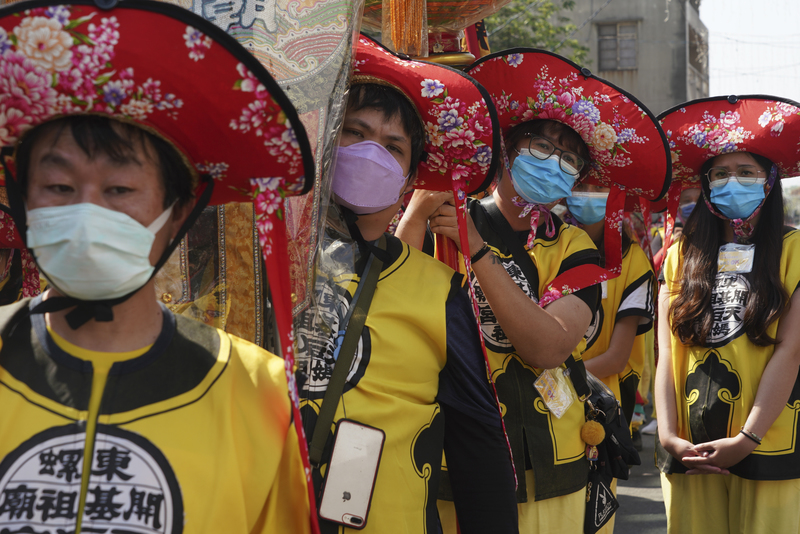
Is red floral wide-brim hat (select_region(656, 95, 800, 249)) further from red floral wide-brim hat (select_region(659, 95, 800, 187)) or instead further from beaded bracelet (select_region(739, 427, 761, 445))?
beaded bracelet (select_region(739, 427, 761, 445))

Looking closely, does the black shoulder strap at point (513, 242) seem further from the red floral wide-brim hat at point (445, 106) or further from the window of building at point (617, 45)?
the window of building at point (617, 45)

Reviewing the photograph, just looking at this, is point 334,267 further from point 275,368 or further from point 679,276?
point 679,276

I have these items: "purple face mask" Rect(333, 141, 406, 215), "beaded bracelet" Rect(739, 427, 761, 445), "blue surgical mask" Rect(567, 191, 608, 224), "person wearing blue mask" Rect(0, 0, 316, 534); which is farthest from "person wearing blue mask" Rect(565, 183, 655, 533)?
"person wearing blue mask" Rect(0, 0, 316, 534)

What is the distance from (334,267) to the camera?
6.19 ft

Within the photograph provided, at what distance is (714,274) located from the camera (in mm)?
3350

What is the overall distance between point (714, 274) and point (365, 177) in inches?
83.0

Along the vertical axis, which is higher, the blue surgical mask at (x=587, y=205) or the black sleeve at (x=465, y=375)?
the blue surgical mask at (x=587, y=205)

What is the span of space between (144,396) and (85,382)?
102mm

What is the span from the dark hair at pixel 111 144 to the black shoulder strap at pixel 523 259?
1.48 metres

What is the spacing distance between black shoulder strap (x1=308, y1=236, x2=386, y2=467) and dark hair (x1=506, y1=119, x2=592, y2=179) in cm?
99

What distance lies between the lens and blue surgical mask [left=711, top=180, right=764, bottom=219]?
3.29 meters

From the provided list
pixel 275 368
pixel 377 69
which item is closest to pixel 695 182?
pixel 377 69

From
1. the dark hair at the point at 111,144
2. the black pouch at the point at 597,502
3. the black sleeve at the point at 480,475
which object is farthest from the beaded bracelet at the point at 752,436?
the dark hair at the point at 111,144

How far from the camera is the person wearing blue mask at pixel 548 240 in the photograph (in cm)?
253
